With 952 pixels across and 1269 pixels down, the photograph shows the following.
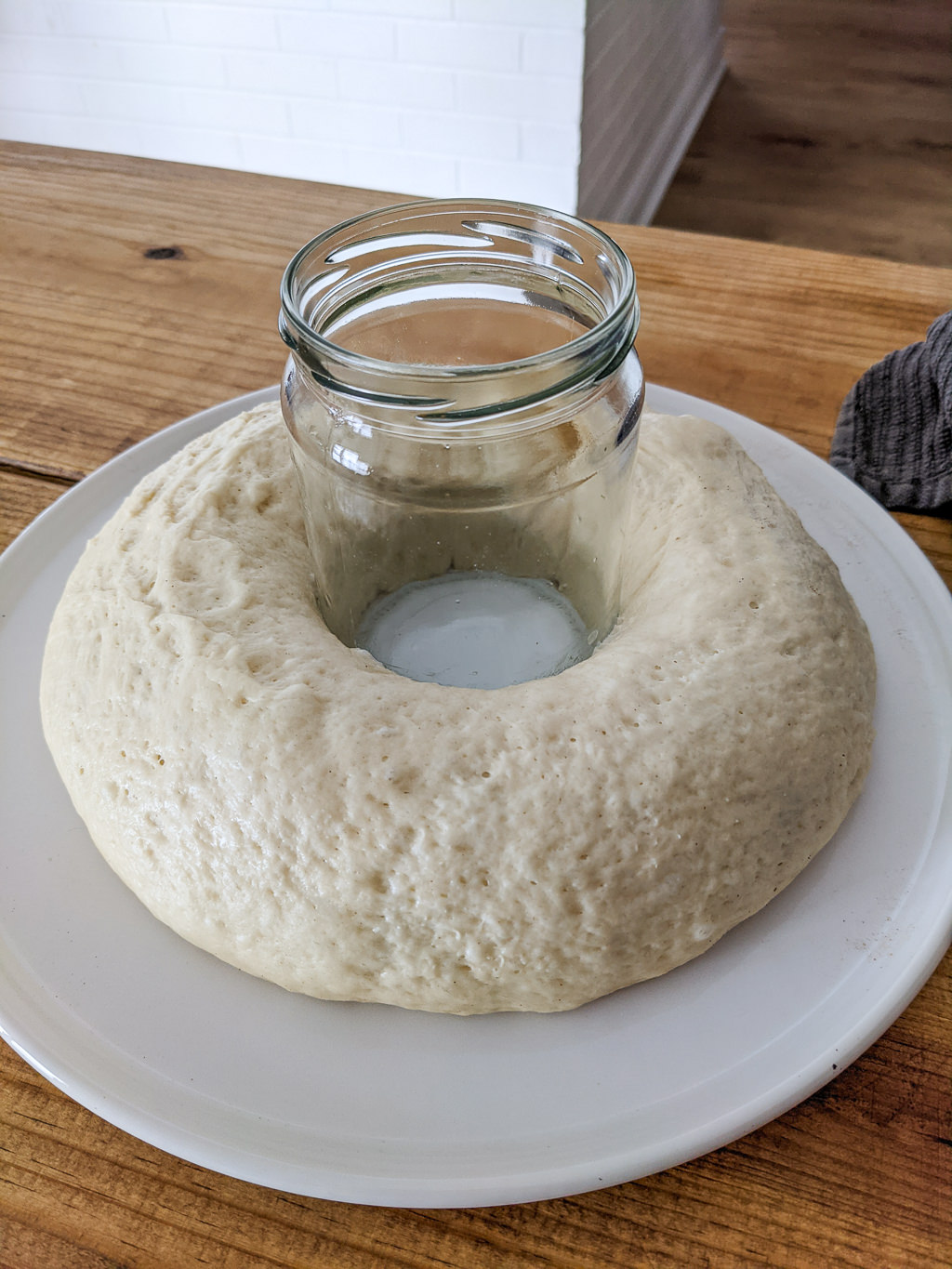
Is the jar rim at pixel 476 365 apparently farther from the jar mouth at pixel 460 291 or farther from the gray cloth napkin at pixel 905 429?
the gray cloth napkin at pixel 905 429

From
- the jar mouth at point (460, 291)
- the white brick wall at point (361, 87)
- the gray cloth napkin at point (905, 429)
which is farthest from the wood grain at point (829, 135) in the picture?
the jar mouth at point (460, 291)

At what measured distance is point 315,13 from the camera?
6.10 feet

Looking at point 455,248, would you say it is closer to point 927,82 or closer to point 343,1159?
point 343,1159

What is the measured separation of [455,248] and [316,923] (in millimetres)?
404

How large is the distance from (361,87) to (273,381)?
4.11 feet

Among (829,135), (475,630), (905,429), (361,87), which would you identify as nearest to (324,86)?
(361,87)

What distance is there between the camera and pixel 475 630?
0.60 metres

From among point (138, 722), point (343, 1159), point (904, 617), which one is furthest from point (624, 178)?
point (343, 1159)

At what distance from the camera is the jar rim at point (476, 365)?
0.43 metres

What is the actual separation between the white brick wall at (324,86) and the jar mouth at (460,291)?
1376mm

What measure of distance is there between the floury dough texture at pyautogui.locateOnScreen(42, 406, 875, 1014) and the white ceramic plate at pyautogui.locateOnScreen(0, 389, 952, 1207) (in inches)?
0.8

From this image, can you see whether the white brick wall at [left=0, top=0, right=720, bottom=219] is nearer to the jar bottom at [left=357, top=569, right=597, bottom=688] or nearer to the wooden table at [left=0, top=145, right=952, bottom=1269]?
the wooden table at [left=0, top=145, right=952, bottom=1269]

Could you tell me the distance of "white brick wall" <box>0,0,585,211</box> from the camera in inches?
70.4

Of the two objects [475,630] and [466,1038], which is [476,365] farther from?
[466,1038]
